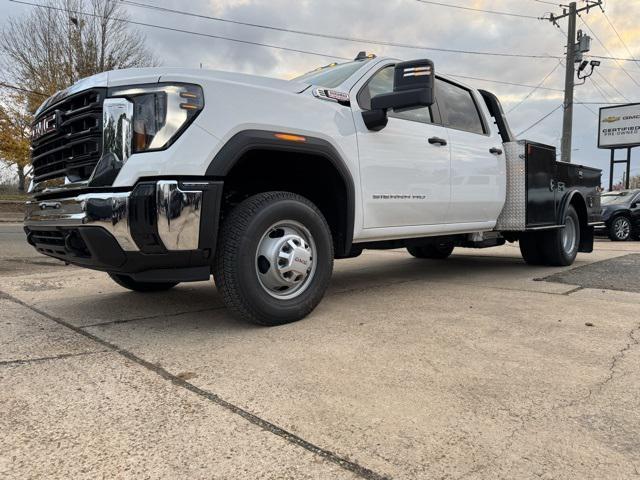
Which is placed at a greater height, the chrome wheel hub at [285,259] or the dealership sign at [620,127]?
the dealership sign at [620,127]

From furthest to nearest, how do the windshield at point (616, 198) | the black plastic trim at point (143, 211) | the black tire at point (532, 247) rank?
the windshield at point (616, 198)
the black tire at point (532, 247)
the black plastic trim at point (143, 211)

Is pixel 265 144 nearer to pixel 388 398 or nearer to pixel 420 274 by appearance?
pixel 388 398

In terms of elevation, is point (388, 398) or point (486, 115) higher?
point (486, 115)

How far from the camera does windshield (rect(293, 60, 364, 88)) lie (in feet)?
13.7

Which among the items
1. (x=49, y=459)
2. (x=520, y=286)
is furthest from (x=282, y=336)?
(x=520, y=286)

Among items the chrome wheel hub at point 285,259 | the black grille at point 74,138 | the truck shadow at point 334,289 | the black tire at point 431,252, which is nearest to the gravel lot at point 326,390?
the truck shadow at point 334,289

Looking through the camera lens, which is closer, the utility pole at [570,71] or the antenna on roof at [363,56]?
the antenna on roof at [363,56]

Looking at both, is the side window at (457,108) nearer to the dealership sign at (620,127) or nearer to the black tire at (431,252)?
the black tire at (431,252)

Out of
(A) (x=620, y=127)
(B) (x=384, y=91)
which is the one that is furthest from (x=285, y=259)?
(A) (x=620, y=127)

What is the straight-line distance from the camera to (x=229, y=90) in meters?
3.07

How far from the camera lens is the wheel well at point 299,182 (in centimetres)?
357

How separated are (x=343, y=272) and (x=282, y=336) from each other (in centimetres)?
317

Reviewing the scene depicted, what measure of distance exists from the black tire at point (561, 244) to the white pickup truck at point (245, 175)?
2.23 metres

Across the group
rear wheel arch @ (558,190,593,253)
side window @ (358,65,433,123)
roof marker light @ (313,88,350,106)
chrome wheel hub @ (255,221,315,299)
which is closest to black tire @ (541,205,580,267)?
rear wheel arch @ (558,190,593,253)
